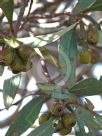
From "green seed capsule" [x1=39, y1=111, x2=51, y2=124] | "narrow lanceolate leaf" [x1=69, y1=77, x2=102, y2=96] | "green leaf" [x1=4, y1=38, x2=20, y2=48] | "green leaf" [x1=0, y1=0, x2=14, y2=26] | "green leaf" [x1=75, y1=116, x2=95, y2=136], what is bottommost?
"green leaf" [x1=75, y1=116, x2=95, y2=136]

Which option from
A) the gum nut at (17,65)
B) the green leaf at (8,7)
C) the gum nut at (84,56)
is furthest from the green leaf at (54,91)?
the gum nut at (84,56)

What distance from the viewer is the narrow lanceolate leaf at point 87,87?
133 cm

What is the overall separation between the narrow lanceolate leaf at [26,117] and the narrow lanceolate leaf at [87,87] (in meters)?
0.16

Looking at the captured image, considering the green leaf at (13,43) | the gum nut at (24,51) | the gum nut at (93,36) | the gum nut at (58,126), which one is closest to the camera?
the green leaf at (13,43)

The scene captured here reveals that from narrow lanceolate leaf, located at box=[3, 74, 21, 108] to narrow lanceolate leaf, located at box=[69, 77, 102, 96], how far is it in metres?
0.20

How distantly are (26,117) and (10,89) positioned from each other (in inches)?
4.1

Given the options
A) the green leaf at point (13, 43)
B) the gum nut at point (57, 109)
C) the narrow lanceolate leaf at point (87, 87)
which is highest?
the green leaf at point (13, 43)

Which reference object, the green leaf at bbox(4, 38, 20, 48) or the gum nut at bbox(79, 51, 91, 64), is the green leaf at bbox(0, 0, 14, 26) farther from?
the gum nut at bbox(79, 51, 91, 64)

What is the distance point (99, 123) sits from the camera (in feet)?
4.14

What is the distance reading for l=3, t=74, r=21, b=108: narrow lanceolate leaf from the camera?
1.42 meters

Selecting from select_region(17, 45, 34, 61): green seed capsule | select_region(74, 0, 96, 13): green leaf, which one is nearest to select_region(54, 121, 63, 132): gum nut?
select_region(17, 45, 34, 61): green seed capsule

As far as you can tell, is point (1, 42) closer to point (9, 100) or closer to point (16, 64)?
point (16, 64)

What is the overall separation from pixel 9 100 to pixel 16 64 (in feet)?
0.58

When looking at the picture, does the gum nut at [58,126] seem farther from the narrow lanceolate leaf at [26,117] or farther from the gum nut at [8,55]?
the gum nut at [8,55]
